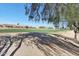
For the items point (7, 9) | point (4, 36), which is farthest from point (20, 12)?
point (4, 36)

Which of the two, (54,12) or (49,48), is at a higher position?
(54,12)

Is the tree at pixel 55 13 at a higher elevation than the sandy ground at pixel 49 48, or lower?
higher

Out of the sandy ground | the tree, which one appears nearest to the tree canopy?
the tree

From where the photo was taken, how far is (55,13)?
7.07ft

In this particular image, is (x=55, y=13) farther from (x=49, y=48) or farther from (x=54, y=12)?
(x=49, y=48)

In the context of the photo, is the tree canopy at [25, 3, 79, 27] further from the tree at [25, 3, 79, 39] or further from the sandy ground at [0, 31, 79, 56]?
the sandy ground at [0, 31, 79, 56]

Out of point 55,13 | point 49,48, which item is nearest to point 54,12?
point 55,13

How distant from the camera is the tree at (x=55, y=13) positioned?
2121mm

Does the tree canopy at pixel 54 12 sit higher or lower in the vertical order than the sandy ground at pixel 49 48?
higher

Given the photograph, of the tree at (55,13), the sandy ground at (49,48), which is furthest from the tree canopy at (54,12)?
the sandy ground at (49,48)

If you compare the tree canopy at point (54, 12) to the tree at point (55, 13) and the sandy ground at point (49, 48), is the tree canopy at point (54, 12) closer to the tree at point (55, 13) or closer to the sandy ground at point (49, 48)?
the tree at point (55, 13)

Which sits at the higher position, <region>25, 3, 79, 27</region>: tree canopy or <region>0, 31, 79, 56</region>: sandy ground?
<region>25, 3, 79, 27</region>: tree canopy

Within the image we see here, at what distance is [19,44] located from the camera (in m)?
2.14

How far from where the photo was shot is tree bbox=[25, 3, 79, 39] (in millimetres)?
2121
